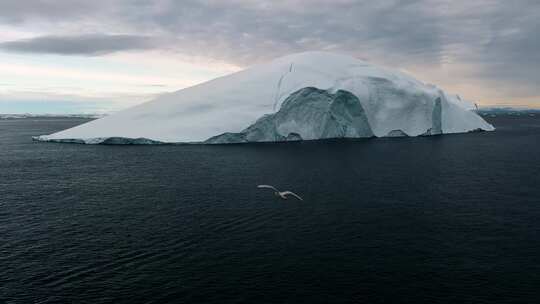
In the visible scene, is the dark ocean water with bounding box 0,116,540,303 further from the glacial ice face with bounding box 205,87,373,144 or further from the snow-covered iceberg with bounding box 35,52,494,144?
the glacial ice face with bounding box 205,87,373,144

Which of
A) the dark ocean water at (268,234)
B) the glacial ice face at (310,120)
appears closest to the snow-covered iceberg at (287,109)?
the glacial ice face at (310,120)

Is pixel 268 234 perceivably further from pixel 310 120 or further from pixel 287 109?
pixel 310 120

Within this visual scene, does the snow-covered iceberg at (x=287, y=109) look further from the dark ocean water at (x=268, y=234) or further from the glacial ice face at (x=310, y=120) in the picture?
the dark ocean water at (x=268, y=234)

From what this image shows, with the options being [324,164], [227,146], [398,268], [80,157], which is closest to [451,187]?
[324,164]

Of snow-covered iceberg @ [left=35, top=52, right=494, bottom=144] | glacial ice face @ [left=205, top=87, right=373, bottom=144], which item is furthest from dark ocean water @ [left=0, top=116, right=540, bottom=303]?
glacial ice face @ [left=205, top=87, right=373, bottom=144]

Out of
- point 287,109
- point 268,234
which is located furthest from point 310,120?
point 268,234

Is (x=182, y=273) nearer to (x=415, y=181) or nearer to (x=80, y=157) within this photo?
(x=415, y=181)
